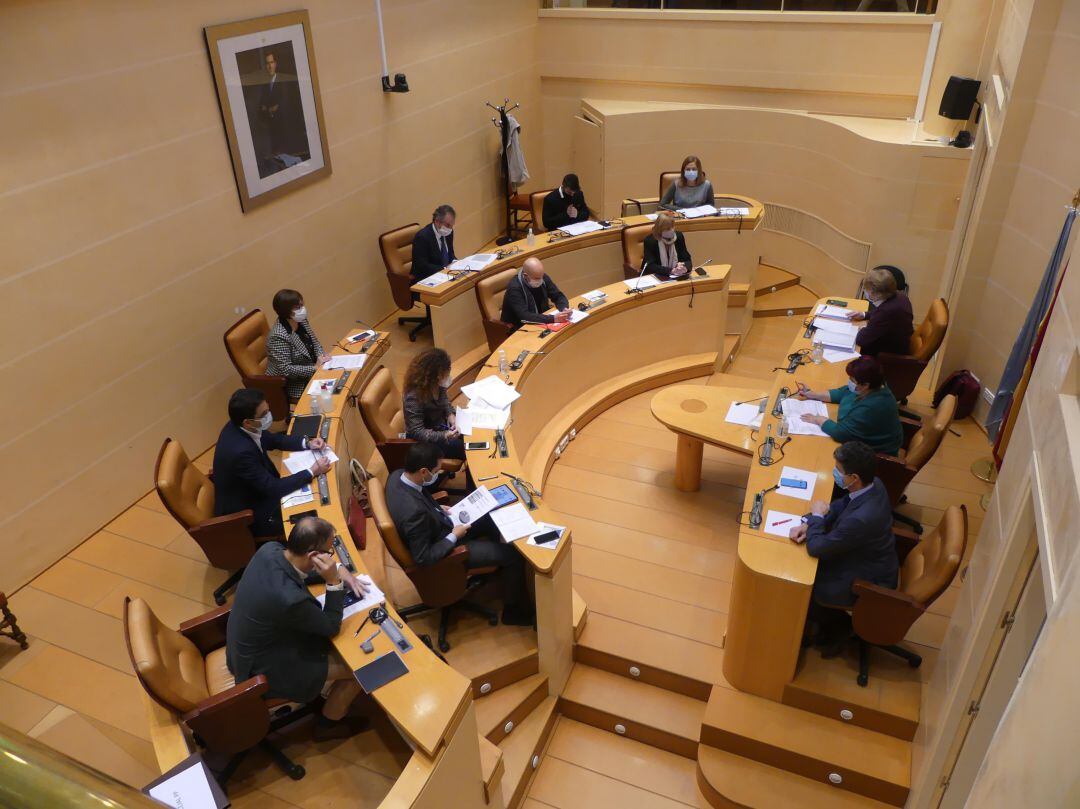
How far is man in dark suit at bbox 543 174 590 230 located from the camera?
8289 millimetres

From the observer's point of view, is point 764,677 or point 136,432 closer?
point 764,677

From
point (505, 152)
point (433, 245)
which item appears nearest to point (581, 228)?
point (433, 245)

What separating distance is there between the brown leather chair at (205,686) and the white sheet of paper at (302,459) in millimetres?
1065

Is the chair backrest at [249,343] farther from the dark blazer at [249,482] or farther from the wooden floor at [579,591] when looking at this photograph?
the dark blazer at [249,482]

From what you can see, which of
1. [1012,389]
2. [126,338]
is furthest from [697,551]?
[126,338]

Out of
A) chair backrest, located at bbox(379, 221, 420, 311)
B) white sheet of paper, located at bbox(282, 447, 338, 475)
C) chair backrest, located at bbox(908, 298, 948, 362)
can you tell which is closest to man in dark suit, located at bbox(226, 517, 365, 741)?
white sheet of paper, located at bbox(282, 447, 338, 475)

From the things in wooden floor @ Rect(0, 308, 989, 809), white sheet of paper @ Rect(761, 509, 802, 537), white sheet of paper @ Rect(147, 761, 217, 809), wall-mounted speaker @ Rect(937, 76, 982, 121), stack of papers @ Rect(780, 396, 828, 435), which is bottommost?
wooden floor @ Rect(0, 308, 989, 809)

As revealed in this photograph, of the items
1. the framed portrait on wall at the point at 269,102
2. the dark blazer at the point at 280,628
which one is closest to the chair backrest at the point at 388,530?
the dark blazer at the point at 280,628

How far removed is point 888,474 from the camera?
16.0ft

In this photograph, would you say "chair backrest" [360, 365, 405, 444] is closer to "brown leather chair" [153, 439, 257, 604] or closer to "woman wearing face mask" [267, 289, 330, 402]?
"woman wearing face mask" [267, 289, 330, 402]

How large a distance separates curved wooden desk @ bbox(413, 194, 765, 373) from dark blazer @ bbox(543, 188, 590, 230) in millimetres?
682

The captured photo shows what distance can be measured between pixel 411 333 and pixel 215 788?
193 inches

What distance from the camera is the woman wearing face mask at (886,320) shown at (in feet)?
18.7

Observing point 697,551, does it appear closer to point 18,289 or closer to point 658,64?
point 18,289
